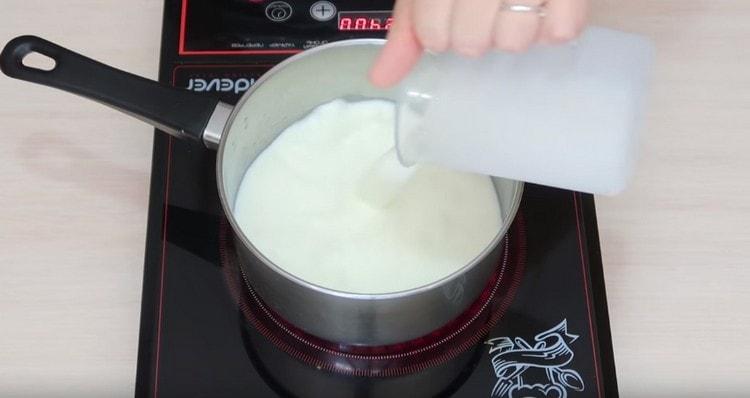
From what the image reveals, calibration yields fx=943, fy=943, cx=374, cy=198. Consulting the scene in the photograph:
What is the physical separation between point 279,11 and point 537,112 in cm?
39

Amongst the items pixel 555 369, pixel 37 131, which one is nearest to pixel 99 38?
pixel 37 131

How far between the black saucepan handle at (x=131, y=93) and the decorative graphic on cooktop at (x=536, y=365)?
31 cm

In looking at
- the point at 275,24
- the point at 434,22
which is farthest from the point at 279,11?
the point at 434,22

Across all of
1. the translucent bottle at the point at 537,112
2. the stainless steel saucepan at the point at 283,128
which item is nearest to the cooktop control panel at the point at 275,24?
the stainless steel saucepan at the point at 283,128

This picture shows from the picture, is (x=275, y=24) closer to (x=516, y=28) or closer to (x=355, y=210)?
(x=355, y=210)

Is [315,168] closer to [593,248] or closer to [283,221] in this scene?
[283,221]

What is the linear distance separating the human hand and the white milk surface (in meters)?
0.15

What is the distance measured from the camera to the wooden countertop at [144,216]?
30.7 inches

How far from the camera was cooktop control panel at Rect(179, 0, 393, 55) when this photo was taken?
0.94 m

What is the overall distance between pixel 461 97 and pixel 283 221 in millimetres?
204

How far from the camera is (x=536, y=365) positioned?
0.76 m

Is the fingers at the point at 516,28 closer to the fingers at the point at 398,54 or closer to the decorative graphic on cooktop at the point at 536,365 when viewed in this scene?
the fingers at the point at 398,54

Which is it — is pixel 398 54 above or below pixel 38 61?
above

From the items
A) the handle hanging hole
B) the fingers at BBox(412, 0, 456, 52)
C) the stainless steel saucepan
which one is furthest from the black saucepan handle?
the fingers at BBox(412, 0, 456, 52)
